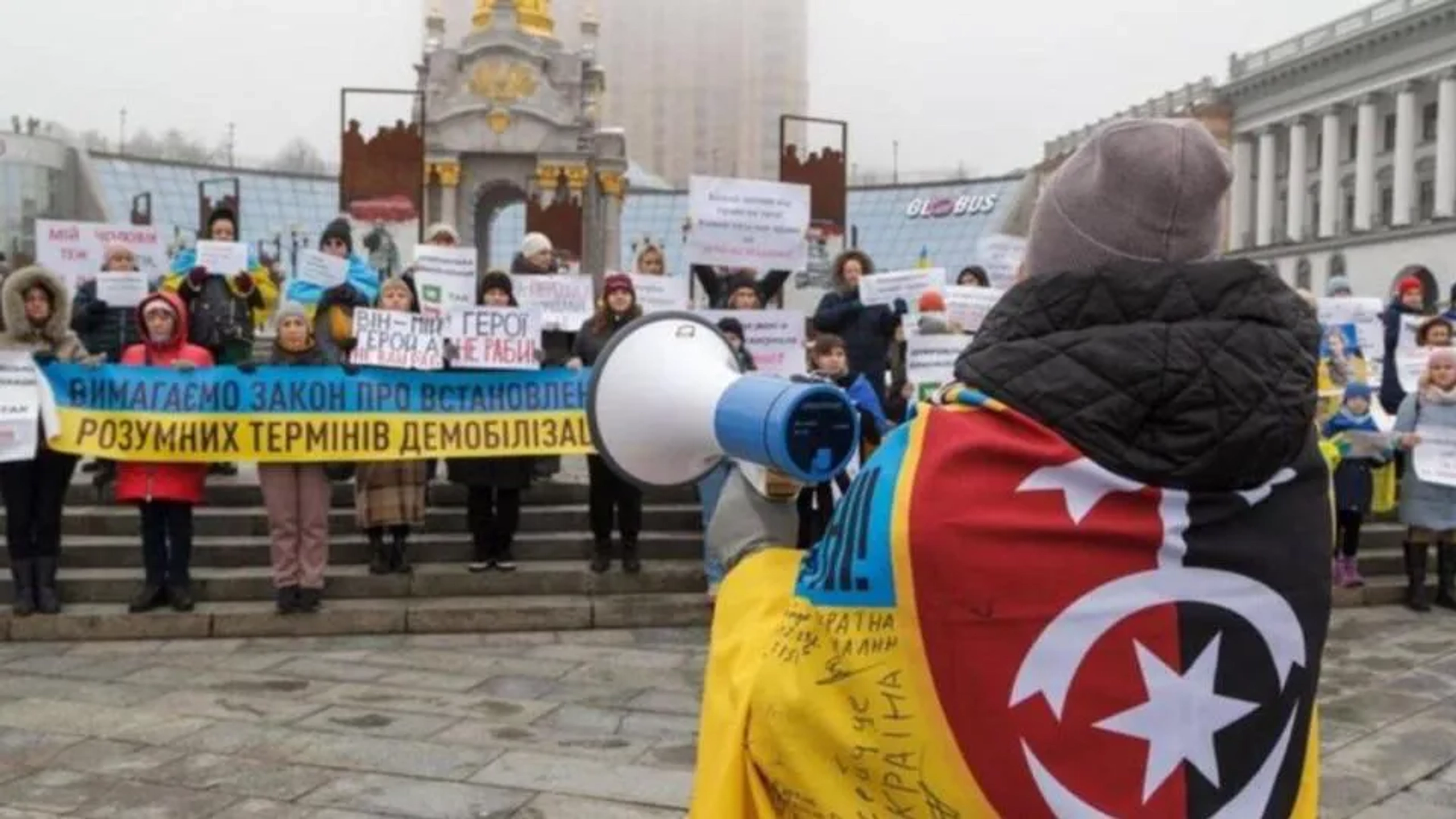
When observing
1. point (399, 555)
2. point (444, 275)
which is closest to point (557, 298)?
point (444, 275)

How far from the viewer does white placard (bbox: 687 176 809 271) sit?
406 inches

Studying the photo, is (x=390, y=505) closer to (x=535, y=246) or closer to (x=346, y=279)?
(x=346, y=279)

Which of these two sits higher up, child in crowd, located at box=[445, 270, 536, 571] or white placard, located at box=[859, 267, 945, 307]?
white placard, located at box=[859, 267, 945, 307]

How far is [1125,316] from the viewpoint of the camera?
152 centimetres

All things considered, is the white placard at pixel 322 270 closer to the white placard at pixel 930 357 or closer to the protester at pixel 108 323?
the protester at pixel 108 323

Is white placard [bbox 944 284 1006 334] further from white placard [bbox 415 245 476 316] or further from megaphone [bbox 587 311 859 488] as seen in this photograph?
megaphone [bbox 587 311 859 488]

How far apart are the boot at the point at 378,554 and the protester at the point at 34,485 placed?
5.76ft

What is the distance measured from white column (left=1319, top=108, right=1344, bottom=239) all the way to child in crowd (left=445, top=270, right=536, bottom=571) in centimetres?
6536

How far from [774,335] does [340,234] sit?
348 cm

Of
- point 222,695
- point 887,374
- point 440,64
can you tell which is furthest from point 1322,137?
point 222,695

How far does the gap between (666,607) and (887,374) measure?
252 cm

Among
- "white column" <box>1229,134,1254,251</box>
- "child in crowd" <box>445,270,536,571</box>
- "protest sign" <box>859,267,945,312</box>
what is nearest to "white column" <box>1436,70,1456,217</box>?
"white column" <box>1229,134,1254,251</box>

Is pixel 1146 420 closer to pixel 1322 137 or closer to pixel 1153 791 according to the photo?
pixel 1153 791

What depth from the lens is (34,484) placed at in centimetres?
781
